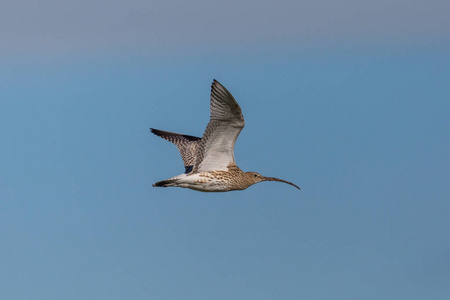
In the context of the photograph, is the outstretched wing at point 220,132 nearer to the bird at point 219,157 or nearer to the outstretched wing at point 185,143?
the bird at point 219,157

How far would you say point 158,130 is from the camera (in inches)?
1219

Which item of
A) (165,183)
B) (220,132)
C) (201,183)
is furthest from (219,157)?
(165,183)

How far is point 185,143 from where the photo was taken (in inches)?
1151

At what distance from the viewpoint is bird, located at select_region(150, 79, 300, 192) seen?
890 inches

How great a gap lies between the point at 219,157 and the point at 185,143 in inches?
194

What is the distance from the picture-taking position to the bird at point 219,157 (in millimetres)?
22594

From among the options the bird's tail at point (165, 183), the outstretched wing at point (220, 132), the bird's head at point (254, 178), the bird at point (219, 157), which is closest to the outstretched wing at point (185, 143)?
the bird at point (219, 157)

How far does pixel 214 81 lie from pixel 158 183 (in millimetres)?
3740

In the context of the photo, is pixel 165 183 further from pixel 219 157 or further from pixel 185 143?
pixel 185 143

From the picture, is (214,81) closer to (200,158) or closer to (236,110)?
(236,110)

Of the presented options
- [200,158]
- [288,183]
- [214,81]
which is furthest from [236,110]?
[288,183]

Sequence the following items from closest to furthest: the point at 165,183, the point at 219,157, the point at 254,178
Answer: the point at 165,183 < the point at 219,157 < the point at 254,178

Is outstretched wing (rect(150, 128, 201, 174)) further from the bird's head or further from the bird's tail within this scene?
the bird's tail

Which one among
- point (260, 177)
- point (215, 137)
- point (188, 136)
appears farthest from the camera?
point (188, 136)
